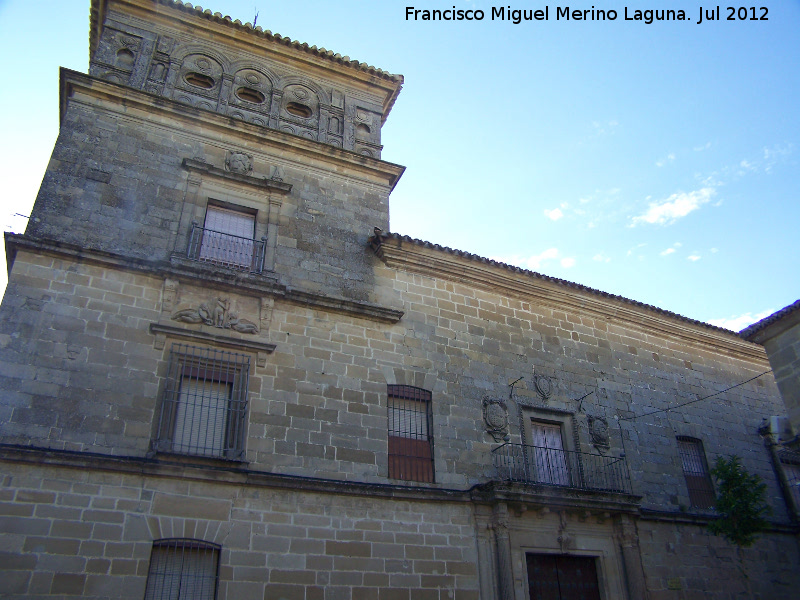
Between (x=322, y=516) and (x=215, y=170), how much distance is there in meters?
6.32

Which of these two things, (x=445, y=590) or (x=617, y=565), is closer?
(x=445, y=590)

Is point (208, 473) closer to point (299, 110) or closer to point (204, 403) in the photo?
point (204, 403)

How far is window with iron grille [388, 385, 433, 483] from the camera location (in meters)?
10.3

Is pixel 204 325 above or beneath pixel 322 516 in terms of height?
above

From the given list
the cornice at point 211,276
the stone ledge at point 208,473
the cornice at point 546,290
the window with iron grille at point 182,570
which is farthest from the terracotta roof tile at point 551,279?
the window with iron grille at point 182,570

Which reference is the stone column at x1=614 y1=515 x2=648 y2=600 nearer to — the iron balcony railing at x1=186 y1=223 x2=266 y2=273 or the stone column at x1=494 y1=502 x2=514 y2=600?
the stone column at x1=494 y1=502 x2=514 y2=600

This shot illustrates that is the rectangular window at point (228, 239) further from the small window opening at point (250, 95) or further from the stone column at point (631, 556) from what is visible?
the stone column at point (631, 556)

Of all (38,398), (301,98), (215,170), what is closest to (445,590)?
(38,398)

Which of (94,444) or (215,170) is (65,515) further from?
(215,170)

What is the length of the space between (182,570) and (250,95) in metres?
9.21

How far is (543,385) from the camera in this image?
12.2 metres

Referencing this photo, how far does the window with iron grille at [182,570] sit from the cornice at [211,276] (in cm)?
388

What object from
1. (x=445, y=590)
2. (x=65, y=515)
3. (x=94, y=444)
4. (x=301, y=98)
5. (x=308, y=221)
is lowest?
(x=445, y=590)

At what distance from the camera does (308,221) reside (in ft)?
38.7
